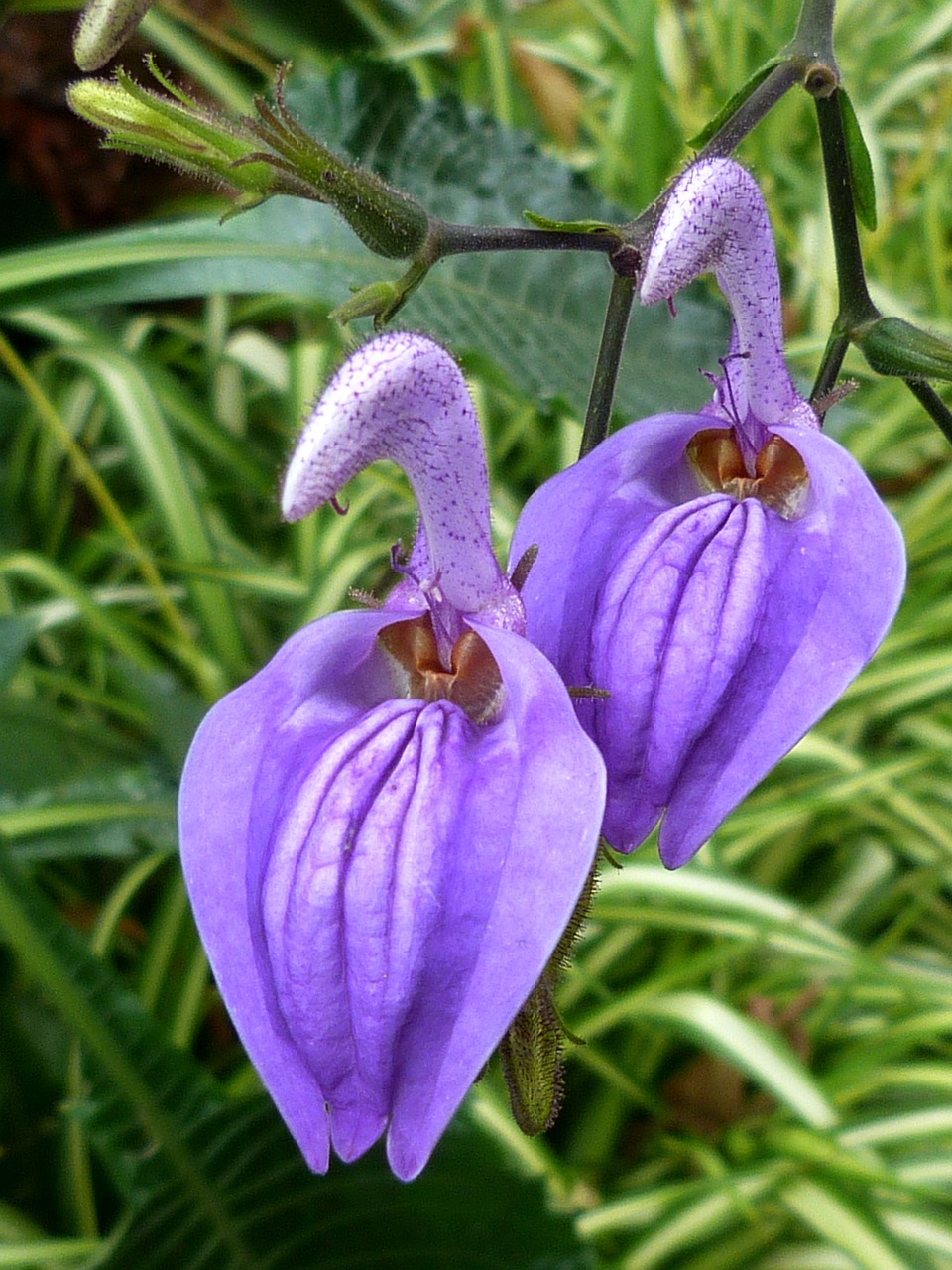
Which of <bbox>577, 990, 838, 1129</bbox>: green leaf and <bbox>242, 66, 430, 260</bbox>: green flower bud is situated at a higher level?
<bbox>242, 66, 430, 260</bbox>: green flower bud

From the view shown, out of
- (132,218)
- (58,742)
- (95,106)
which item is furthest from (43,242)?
(95,106)

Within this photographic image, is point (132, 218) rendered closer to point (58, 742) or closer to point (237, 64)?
point (237, 64)

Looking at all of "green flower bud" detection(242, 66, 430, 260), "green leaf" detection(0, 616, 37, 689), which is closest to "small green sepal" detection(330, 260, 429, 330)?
"green flower bud" detection(242, 66, 430, 260)

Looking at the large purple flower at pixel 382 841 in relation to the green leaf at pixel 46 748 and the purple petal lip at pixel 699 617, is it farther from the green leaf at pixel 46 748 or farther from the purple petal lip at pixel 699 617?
the green leaf at pixel 46 748

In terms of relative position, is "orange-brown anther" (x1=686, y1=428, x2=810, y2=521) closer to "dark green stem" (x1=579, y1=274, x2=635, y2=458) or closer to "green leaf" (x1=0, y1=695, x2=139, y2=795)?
"dark green stem" (x1=579, y1=274, x2=635, y2=458)

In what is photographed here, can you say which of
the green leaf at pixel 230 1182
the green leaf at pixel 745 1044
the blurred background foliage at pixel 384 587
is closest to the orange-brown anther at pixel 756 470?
the blurred background foliage at pixel 384 587
